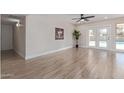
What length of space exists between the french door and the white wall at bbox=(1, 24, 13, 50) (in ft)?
22.3

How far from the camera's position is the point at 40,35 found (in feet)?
22.0

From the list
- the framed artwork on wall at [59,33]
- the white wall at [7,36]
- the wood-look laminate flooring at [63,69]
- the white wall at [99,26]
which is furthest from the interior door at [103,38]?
the white wall at [7,36]

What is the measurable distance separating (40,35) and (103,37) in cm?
553

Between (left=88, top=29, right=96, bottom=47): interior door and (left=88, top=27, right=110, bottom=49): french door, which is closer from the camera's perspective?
(left=88, top=27, right=110, bottom=49): french door

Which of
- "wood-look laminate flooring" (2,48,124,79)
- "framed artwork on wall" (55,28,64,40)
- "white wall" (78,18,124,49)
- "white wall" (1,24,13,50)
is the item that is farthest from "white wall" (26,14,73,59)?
"white wall" (1,24,13,50)

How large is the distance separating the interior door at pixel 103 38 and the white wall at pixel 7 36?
7.24 metres

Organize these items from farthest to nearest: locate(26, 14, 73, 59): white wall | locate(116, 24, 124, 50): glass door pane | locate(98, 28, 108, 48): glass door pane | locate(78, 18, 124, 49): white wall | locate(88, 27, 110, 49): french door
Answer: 1. locate(98, 28, 108, 48): glass door pane
2. locate(88, 27, 110, 49): french door
3. locate(78, 18, 124, 49): white wall
4. locate(116, 24, 124, 50): glass door pane
5. locate(26, 14, 73, 59): white wall

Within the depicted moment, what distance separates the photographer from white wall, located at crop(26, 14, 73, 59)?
5926 mm

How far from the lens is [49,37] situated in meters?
7.59

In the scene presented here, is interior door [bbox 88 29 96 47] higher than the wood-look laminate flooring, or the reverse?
interior door [bbox 88 29 96 47]

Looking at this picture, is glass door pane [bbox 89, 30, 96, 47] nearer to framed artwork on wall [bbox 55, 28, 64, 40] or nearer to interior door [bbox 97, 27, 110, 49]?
interior door [bbox 97, 27, 110, 49]
